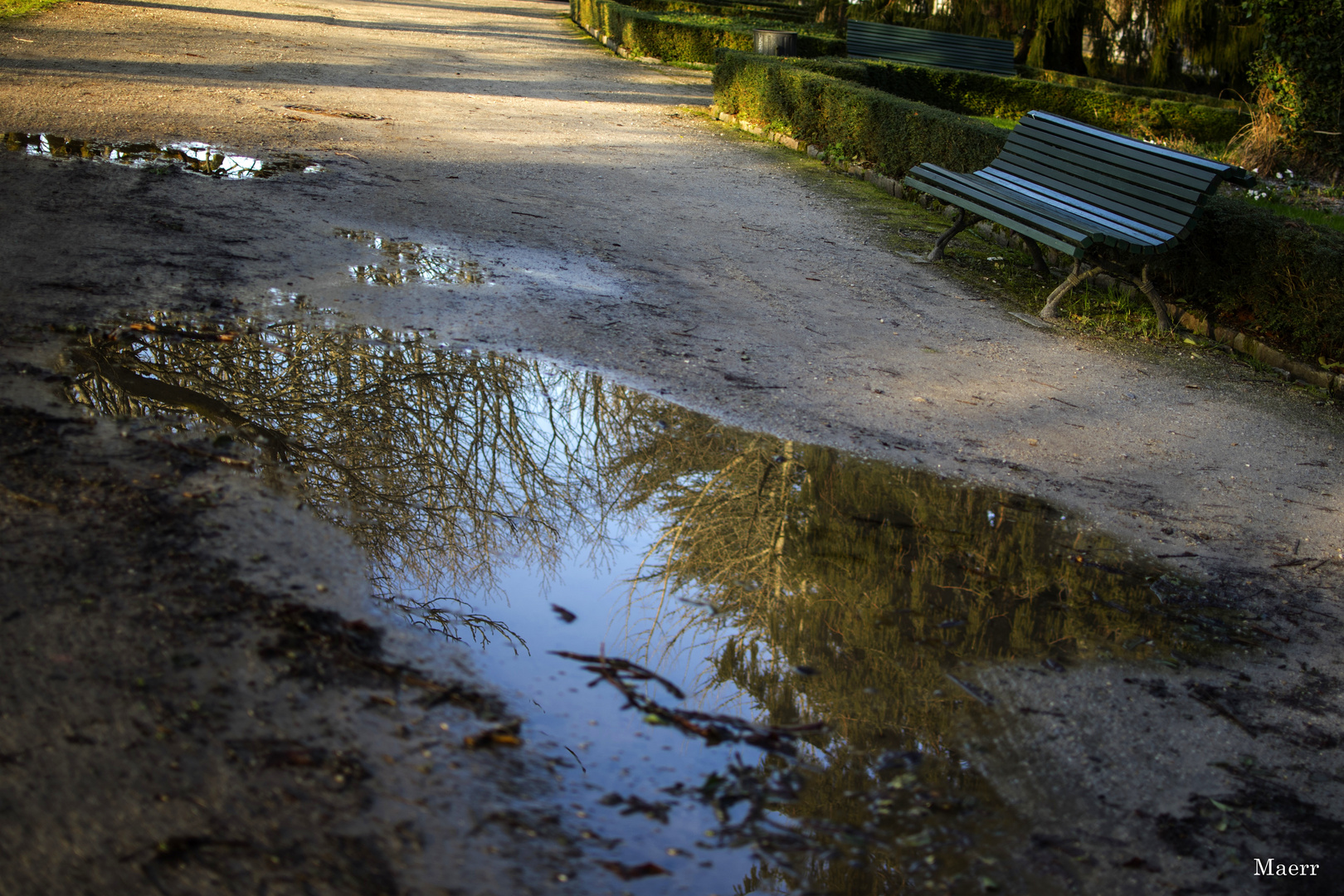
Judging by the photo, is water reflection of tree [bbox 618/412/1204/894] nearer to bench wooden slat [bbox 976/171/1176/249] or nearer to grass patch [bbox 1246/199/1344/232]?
bench wooden slat [bbox 976/171/1176/249]

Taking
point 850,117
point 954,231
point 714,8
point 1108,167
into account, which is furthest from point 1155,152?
point 714,8

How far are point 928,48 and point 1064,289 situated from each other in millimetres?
11523

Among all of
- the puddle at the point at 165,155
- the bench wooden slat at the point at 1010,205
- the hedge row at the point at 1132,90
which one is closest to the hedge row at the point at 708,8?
the hedge row at the point at 1132,90

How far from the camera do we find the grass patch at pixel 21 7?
1339 centimetres

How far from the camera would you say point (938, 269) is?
7285mm

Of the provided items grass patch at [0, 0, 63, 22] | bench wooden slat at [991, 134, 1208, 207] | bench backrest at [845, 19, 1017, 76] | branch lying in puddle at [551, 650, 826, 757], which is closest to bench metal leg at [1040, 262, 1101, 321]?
bench wooden slat at [991, 134, 1208, 207]

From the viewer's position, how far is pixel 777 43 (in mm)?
14148

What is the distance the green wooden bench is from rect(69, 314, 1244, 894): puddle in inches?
113

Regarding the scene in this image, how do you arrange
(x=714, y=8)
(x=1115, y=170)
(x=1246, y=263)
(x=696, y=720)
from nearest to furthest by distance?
(x=696, y=720) < (x=1246, y=263) < (x=1115, y=170) < (x=714, y=8)

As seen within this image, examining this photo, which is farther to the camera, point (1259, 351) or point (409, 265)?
point (1259, 351)

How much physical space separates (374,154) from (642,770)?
727cm

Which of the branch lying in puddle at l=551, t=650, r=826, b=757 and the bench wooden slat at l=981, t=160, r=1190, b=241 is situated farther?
the bench wooden slat at l=981, t=160, r=1190, b=241

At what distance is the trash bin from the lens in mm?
14094

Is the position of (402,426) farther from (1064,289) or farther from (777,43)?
(777,43)
